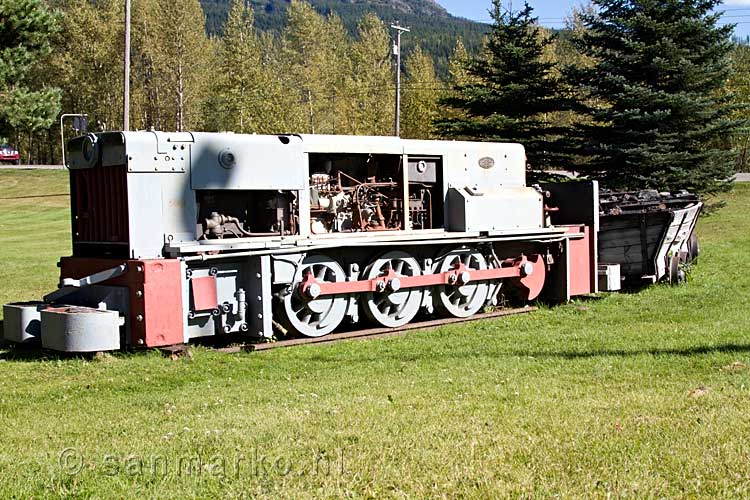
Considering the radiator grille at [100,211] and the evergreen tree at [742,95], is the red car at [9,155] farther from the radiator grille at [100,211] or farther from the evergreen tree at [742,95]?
the radiator grille at [100,211]

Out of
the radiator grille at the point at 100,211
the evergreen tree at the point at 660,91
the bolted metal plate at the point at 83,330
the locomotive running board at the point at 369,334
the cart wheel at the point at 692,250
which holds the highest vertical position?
the evergreen tree at the point at 660,91

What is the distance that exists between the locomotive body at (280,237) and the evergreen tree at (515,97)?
16.2 metres

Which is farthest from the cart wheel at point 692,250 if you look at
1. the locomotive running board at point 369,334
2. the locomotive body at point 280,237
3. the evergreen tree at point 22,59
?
the evergreen tree at point 22,59

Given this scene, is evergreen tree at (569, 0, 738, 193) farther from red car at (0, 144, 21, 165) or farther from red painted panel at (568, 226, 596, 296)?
red car at (0, 144, 21, 165)

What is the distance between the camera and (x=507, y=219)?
1366 centimetres

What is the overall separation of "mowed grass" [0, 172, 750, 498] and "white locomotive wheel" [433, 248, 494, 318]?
834mm

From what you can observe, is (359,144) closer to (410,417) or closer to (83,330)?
(83,330)

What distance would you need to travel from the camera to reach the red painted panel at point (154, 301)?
1002 cm

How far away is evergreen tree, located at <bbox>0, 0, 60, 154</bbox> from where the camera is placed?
22.4m

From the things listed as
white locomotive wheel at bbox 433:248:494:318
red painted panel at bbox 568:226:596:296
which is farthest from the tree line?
white locomotive wheel at bbox 433:248:494:318

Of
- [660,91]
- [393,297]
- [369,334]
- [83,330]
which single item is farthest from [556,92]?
[83,330]

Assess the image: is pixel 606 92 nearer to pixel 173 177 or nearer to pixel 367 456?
pixel 173 177

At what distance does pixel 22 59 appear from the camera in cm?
2288

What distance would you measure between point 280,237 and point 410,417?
15.7ft
